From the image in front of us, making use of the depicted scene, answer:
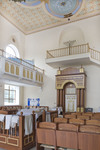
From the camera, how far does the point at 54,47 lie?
601 inches

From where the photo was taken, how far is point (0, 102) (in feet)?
39.1

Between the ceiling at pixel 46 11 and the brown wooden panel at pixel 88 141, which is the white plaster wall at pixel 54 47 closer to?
the ceiling at pixel 46 11

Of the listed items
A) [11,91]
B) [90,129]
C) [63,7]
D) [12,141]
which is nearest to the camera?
[90,129]

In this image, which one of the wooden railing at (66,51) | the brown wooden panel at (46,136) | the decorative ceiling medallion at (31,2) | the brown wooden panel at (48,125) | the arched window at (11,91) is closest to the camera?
the brown wooden panel at (46,136)

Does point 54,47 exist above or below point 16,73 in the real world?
above

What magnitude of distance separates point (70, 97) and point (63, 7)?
8020 mm

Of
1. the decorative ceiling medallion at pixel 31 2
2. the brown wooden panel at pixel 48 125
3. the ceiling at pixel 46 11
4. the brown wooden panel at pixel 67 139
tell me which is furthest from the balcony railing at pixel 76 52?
the brown wooden panel at pixel 67 139

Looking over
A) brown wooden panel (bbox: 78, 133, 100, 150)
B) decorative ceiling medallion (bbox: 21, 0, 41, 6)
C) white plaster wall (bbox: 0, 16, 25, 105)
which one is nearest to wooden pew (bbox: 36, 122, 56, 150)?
brown wooden panel (bbox: 78, 133, 100, 150)

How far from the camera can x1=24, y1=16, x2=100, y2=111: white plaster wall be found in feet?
42.8

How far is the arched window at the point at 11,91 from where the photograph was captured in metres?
13.5

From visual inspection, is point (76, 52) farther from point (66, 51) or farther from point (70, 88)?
point (70, 88)

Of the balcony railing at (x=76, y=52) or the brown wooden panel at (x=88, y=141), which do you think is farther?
the balcony railing at (x=76, y=52)

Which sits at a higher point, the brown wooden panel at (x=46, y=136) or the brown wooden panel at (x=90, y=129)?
the brown wooden panel at (x=90, y=129)

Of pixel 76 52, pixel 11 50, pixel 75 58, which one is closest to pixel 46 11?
pixel 76 52
